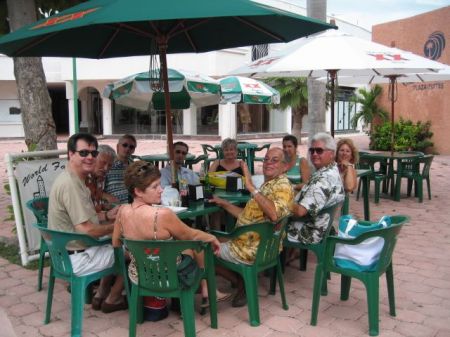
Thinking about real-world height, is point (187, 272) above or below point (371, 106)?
below

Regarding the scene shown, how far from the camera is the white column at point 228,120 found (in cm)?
Answer: 2208

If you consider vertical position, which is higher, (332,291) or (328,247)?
(328,247)

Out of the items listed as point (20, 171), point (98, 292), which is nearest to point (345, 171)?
point (98, 292)

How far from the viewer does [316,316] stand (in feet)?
10.8

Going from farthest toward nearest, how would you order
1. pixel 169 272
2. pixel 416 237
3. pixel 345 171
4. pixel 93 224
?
pixel 416 237 → pixel 345 171 → pixel 93 224 → pixel 169 272

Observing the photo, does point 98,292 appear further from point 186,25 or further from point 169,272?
point 186,25

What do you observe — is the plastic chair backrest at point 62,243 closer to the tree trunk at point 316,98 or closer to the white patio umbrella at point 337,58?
the white patio umbrella at point 337,58

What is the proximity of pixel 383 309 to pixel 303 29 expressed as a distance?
2.41m

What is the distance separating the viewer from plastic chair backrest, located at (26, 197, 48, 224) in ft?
12.4

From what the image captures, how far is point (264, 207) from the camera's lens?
324cm

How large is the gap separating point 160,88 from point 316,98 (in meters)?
4.41

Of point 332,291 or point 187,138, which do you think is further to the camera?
point 187,138

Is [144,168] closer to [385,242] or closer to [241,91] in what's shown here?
[385,242]

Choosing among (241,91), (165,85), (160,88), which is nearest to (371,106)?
(241,91)
